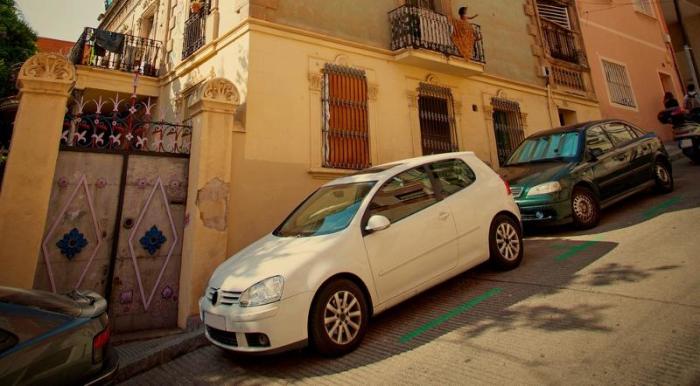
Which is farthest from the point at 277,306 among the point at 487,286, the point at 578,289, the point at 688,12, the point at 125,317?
the point at 688,12

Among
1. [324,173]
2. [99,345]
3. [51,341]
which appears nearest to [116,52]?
[324,173]

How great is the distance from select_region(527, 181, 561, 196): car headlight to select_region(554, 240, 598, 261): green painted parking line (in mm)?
961

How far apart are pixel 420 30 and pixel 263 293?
8.39 metres

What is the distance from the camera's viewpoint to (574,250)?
5270 millimetres

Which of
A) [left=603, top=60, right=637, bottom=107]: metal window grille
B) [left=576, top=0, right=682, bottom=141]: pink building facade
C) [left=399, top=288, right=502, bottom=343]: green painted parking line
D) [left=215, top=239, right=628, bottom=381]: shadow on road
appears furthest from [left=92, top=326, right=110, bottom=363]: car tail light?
[left=603, top=60, right=637, bottom=107]: metal window grille

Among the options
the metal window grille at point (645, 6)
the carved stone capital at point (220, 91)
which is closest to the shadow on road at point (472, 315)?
the carved stone capital at point (220, 91)

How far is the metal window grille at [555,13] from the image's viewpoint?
14.2 metres

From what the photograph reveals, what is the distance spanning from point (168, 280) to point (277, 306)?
3310 millimetres

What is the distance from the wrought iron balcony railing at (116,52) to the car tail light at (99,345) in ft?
31.6

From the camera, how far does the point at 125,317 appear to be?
532 cm

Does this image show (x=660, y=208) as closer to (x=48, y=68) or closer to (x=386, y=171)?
(x=386, y=171)

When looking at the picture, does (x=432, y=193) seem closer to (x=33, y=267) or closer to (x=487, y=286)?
(x=487, y=286)

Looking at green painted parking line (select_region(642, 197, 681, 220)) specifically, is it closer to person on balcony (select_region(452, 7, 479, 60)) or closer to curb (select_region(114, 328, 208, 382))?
person on balcony (select_region(452, 7, 479, 60))

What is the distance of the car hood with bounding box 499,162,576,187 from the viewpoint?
615 centimetres
